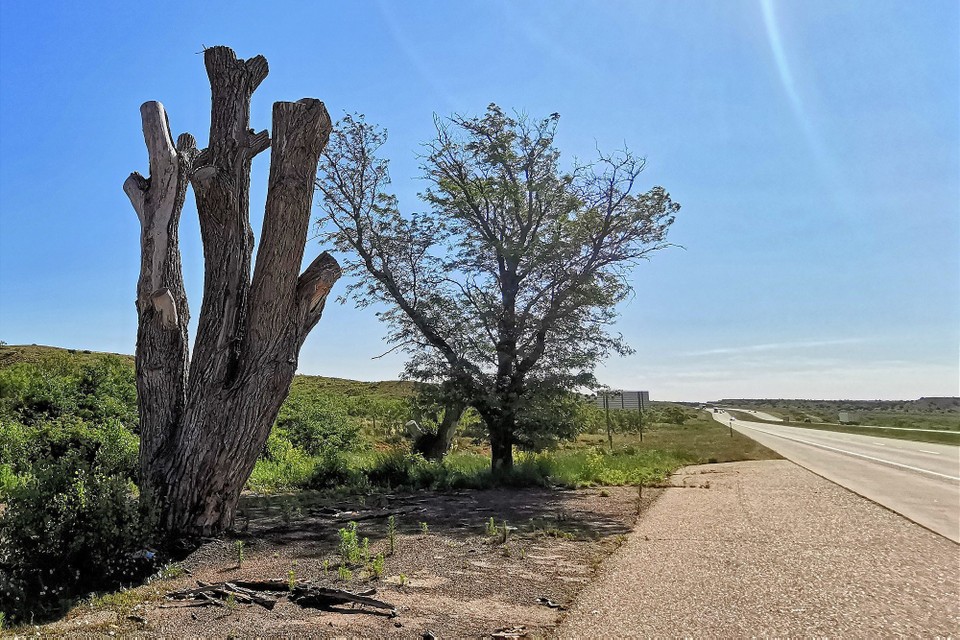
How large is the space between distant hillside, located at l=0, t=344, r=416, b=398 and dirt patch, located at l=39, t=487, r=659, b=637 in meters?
19.9

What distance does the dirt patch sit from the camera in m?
4.08

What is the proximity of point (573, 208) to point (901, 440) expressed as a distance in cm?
2275

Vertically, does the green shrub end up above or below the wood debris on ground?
below

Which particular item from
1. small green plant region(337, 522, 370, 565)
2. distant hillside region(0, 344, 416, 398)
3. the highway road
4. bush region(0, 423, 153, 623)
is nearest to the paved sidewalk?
the highway road

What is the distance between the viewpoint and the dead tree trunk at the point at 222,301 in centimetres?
700

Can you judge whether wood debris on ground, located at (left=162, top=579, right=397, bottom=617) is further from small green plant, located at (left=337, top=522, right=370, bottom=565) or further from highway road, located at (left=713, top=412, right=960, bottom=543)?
highway road, located at (left=713, top=412, right=960, bottom=543)

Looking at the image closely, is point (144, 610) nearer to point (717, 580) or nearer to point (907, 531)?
point (717, 580)

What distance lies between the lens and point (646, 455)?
64.7 ft

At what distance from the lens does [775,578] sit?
5406 mm

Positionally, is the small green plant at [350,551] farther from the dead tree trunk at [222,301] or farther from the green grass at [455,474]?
the green grass at [455,474]

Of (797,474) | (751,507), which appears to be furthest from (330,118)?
(797,474)

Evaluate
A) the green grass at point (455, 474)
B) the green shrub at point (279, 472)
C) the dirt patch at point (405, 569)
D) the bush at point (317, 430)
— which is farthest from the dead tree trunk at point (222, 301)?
the bush at point (317, 430)

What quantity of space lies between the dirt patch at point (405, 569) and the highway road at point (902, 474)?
4.38 m

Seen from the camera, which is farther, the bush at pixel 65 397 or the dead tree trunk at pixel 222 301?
the bush at pixel 65 397
